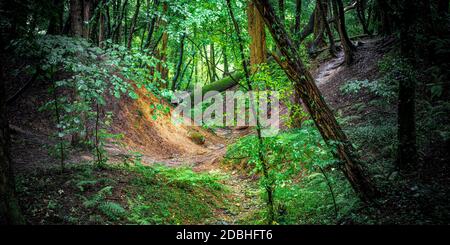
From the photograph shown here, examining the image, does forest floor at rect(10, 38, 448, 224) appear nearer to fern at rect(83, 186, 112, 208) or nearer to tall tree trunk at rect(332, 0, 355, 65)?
fern at rect(83, 186, 112, 208)

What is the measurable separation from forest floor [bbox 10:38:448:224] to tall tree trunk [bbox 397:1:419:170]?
346 centimetres

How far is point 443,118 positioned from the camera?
6.81 meters

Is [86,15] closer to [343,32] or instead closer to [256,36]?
[256,36]

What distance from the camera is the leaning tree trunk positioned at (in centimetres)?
557

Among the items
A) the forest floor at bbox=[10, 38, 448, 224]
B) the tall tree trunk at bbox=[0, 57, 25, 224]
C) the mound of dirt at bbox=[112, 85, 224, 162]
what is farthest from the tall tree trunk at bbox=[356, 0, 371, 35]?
the tall tree trunk at bbox=[0, 57, 25, 224]

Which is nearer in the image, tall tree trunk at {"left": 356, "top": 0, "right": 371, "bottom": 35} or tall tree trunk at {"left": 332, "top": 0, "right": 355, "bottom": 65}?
tall tree trunk at {"left": 332, "top": 0, "right": 355, "bottom": 65}

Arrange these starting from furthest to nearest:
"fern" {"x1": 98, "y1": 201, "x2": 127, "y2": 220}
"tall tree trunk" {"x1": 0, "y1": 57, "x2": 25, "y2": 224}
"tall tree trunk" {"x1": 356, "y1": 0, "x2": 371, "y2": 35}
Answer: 1. "tall tree trunk" {"x1": 356, "y1": 0, "x2": 371, "y2": 35}
2. "fern" {"x1": 98, "y1": 201, "x2": 127, "y2": 220}
3. "tall tree trunk" {"x1": 0, "y1": 57, "x2": 25, "y2": 224}

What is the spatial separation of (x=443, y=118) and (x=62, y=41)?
8117 mm

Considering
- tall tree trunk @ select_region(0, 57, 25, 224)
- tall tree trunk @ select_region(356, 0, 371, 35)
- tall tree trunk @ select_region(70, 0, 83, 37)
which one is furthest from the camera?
tall tree trunk @ select_region(356, 0, 371, 35)

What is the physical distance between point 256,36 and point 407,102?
7.98 meters

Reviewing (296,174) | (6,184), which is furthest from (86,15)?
(296,174)

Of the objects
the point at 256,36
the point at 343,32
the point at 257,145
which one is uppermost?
the point at 343,32

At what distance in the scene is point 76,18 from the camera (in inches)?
322
